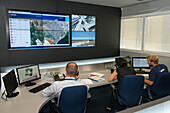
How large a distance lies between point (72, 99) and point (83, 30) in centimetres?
355

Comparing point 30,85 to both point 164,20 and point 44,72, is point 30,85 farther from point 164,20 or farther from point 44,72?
point 164,20

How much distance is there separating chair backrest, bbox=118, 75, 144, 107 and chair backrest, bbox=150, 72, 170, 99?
0.32 meters

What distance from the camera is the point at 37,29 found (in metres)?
4.29

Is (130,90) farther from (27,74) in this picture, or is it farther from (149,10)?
(149,10)

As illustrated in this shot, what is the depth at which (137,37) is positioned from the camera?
543 centimetres

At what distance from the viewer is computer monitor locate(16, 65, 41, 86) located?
2582 millimetres

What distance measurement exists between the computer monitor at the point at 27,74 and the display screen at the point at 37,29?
1.60 meters

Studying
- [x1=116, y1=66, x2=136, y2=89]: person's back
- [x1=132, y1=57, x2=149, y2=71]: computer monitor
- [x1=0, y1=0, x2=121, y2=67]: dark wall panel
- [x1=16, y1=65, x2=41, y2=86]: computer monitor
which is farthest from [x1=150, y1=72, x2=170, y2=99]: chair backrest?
[x1=0, y1=0, x2=121, y2=67]: dark wall panel

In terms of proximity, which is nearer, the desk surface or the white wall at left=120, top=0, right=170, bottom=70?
Answer: the desk surface

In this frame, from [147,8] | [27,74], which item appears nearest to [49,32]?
[27,74]

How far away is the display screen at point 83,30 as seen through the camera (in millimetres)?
4988

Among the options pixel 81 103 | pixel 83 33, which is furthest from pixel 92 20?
pixel 81 103

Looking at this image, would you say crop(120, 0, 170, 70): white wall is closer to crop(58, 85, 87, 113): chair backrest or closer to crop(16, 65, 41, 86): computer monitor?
crop(58, 85, 87, 113): chair backrest

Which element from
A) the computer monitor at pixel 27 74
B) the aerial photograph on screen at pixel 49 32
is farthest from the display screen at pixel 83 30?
the computer monitor at pixel 27 74
